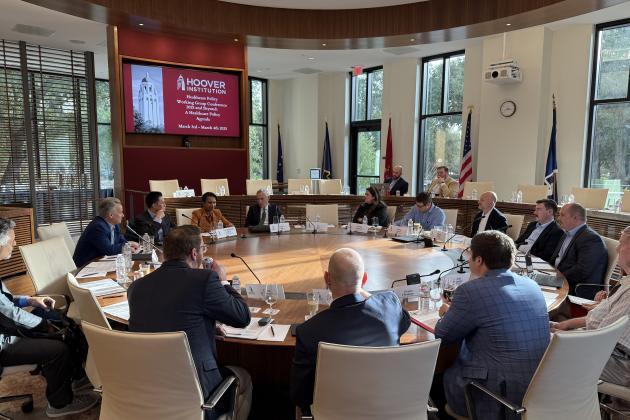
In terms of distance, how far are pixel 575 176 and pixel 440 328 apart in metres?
6.73

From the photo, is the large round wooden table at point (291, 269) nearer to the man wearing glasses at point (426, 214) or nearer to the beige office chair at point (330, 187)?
the man wearing glasses at point (426, 214)

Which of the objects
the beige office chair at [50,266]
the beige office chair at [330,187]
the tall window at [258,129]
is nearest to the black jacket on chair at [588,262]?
the beige office chair at [50,266]

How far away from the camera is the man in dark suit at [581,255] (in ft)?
11.4

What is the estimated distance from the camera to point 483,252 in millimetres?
2104

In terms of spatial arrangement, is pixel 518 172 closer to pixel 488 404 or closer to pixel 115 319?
pixel 488 404

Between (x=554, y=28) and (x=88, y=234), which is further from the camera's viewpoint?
(x=554, y=28)

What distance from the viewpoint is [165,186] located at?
7223mm

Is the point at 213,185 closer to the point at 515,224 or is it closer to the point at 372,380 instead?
the point at 515,224

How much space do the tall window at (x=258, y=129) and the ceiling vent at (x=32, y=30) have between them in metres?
5.24

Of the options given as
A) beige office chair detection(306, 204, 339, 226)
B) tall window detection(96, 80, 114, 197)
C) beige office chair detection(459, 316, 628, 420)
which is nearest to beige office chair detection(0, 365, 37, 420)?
beige office chair detection(459, 316, 628, 420)

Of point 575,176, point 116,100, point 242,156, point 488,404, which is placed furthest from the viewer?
point 242,156

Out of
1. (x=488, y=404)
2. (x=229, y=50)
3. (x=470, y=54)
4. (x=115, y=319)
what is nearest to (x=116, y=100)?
(x=229, y=50)

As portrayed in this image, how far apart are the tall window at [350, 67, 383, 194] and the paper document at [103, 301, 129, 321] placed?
29.5 feet

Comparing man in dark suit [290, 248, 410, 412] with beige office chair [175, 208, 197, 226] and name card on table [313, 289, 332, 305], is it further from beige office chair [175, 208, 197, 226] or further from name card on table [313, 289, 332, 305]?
beige office chair [175, 208, 197, 226]
